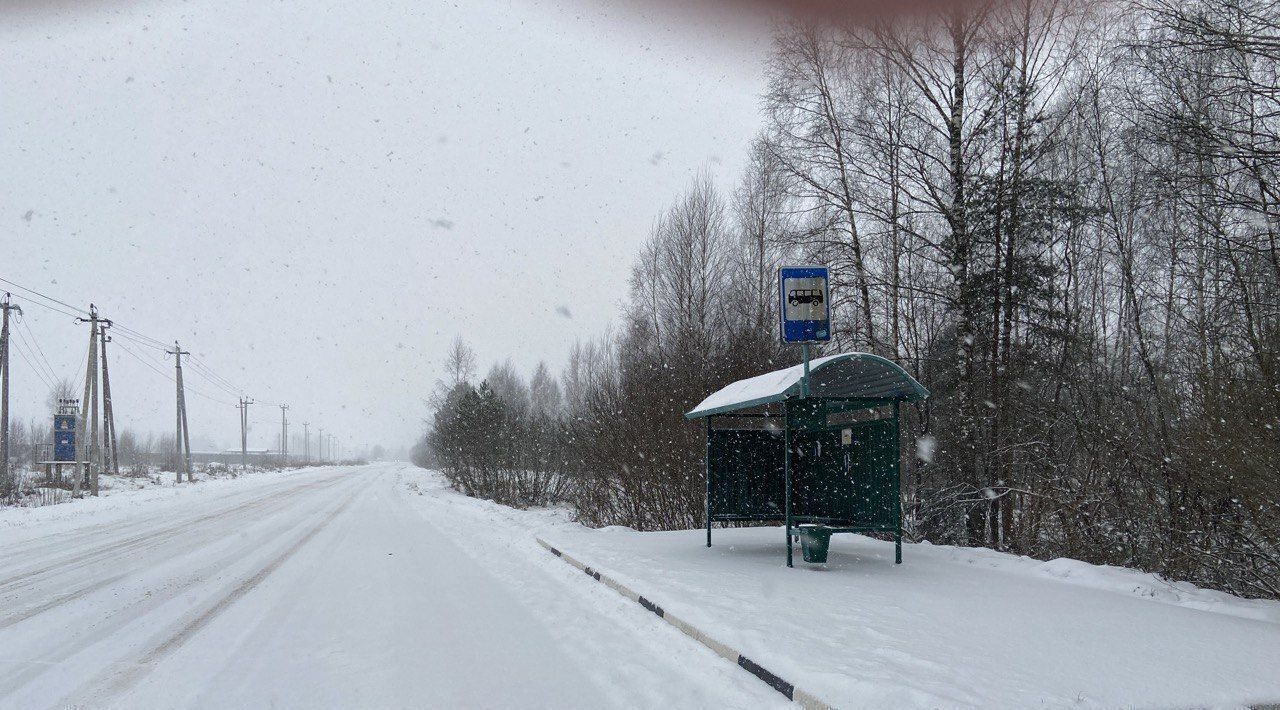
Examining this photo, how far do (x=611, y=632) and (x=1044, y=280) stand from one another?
11.9 m

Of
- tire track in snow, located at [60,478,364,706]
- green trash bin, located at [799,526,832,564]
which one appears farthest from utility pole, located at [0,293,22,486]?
green trash bin, located at [799,526,832,564]

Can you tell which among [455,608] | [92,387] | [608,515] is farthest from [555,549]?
[92,387]

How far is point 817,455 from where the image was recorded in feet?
37.0

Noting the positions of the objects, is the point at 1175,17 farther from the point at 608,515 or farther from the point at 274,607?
the point at 608,515

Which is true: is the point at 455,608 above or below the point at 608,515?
above

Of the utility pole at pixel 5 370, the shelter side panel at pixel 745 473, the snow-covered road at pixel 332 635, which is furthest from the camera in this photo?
the utility pole at pixel 5 370

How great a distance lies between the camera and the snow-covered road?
448 cm

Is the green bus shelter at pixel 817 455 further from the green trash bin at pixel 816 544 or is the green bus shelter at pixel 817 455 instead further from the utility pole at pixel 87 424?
the utility pole at pixel 87 424

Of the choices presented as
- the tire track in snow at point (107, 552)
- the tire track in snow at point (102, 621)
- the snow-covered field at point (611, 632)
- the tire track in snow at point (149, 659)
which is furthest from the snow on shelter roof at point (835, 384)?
the tire track in snow at point (107, 552)

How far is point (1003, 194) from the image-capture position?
12.9 meters

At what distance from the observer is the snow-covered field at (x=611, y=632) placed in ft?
14.3

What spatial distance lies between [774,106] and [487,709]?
48.7 ft

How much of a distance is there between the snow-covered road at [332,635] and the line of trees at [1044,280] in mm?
5682

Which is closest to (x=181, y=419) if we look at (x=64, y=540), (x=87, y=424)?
(x=87, y=424)
